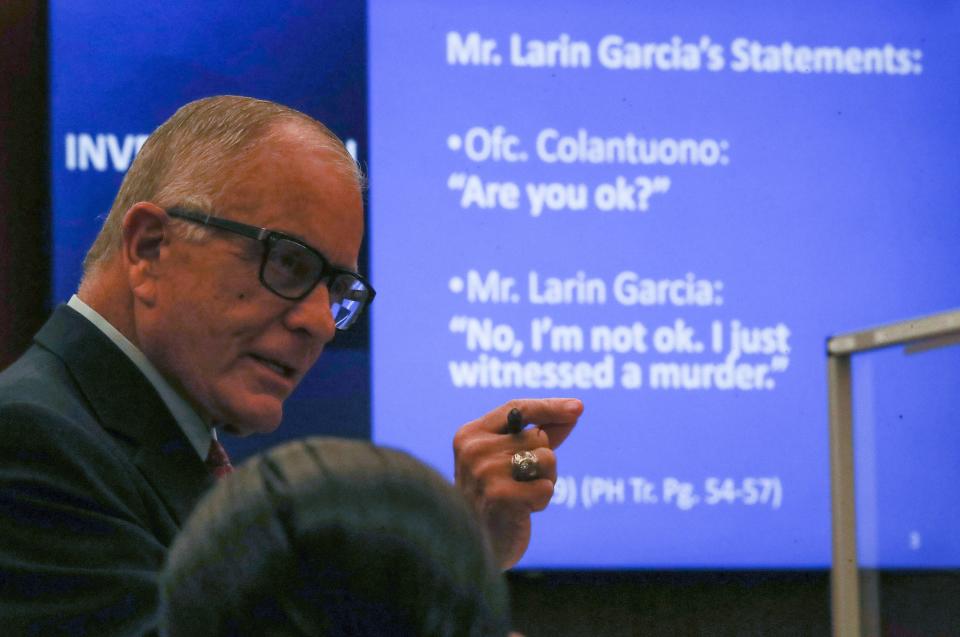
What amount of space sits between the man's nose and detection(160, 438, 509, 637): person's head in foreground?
2.92 ft

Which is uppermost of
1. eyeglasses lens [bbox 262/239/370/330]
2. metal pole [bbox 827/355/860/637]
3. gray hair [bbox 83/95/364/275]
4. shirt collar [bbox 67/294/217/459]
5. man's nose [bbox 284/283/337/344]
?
gray hair [bbox 83/95/364/275]

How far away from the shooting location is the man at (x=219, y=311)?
1.10 m

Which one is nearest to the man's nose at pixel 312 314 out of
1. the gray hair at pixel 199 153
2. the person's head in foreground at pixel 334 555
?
the gray hair at pixel 199 153

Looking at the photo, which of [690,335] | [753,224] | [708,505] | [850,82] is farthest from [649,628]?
[850,82]

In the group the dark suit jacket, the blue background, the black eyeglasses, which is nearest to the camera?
the dark suit jacket

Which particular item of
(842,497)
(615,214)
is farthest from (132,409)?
(615,214)

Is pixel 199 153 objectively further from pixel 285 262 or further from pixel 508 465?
pixel 508 465

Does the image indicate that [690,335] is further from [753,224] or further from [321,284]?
[321,284]

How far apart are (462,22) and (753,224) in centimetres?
93

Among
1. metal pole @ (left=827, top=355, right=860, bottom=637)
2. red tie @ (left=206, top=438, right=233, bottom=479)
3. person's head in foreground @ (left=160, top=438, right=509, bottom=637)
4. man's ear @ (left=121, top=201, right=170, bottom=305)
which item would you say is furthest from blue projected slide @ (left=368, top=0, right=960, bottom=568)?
person's head in foreground @ (left=160, top=438, right=509, bottom=637)

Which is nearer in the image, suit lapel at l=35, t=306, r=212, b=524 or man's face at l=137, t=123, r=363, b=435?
suit lapel at l=35, t=306, r=212, b=524

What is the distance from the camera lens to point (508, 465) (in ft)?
3.71

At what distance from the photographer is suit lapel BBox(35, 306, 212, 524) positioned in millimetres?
1044

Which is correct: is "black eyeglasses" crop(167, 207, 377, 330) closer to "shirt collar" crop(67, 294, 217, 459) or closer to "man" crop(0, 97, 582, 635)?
"man" crop(0, 97, 582, 635)
